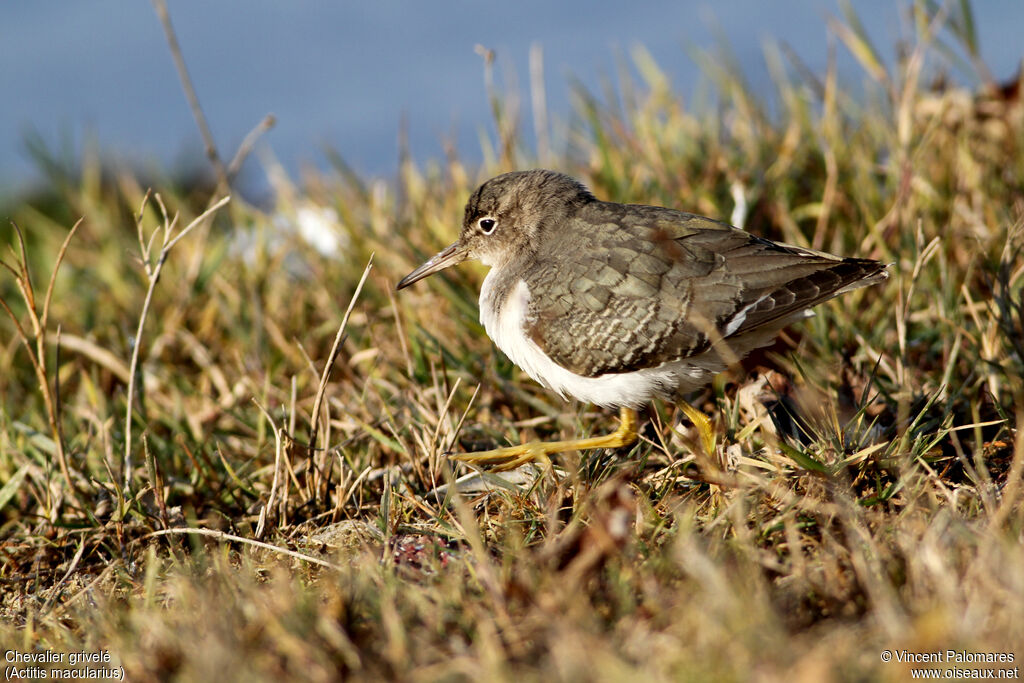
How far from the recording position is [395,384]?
527 cm

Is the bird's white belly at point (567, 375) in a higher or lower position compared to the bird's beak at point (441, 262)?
lower

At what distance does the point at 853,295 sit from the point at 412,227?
3.18 metres

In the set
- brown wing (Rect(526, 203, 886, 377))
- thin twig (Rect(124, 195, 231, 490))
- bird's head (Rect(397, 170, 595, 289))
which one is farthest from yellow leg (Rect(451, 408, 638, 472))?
thin twig (Rect(124, 195, 231, 490))

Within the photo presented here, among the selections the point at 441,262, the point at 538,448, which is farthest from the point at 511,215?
the point at 538,448

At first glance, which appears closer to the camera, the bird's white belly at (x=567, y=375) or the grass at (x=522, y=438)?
the grass at (x=522, y=438)

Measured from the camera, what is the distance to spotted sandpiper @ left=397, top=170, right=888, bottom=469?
162 inches

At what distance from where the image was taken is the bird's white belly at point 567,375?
4.22 meters

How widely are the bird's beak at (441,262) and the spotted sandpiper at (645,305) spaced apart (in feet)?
2.39

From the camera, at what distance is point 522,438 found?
4750mm

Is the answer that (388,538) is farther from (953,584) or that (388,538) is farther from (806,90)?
(806,90)

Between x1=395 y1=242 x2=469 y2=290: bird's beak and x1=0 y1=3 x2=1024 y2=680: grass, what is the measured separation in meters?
0.27

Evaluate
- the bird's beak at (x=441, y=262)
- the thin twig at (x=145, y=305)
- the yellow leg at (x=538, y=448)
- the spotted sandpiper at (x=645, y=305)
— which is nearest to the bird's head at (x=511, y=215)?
the bird's beak at (x=441, y=262)

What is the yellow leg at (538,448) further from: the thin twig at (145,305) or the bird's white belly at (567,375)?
the thin twig at (145,305)

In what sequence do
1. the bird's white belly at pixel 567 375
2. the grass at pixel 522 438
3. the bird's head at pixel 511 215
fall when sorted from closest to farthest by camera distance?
1. the grass at pixel 522 438
2. the bird's white belly at pixel 567 375
3. the bird's head at pixel 511 215
